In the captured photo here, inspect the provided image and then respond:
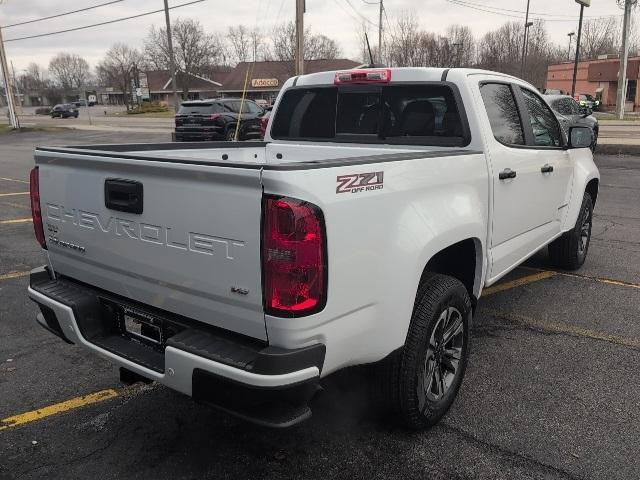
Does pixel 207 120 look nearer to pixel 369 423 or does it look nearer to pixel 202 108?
pixel 202 108

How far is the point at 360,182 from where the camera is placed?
7.69ft

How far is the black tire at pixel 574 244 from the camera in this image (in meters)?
5.61

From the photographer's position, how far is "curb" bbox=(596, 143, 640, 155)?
16766mm

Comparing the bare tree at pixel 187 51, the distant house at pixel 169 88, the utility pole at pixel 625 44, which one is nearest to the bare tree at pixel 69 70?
the distant house at pixel 169 88

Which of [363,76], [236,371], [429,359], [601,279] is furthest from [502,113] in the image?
[236,371]

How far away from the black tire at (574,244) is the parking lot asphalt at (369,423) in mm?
1066

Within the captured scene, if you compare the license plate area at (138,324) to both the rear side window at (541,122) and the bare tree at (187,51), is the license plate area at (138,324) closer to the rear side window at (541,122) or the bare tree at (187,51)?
the rear side window at (541,122)

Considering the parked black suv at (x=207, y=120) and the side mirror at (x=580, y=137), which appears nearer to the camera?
the side mirror at (x=580, y=137)

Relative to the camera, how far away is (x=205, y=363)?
7.39 ft

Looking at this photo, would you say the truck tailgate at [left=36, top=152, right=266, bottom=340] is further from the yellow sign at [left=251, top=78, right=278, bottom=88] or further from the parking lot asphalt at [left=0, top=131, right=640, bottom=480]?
the yellow sign at [left=251, top=78, right=278, bottom=88]

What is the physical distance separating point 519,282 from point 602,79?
193 feet

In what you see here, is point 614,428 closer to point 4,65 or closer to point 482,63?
point 4,65

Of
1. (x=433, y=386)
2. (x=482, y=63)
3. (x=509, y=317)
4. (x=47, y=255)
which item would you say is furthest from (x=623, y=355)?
(x=482, y=63)

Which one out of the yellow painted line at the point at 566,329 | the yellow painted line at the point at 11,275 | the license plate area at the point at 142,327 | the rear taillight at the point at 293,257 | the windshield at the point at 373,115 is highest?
the windshield at the point at 373,115
